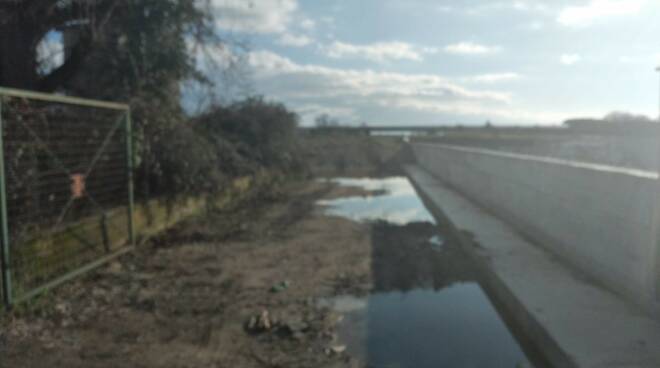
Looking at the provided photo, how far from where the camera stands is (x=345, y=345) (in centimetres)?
432

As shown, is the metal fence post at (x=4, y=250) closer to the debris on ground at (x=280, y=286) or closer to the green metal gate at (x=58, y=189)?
the green metal gate at (x=58, y=189)

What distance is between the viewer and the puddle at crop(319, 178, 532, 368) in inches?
165

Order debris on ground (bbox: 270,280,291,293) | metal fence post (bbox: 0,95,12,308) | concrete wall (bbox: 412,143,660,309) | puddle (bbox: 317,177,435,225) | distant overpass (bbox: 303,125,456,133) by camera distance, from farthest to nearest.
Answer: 1. distant overpass (bbox: 303,125,456,133)
2. puddle (bbox: 317,177,435,225)
3. debris on ground (bbox: 270,280,291,293)
4. metal fence post (bbox: 0,95,12,308)
5. concrete wall (bbox: 412,143,660,309)

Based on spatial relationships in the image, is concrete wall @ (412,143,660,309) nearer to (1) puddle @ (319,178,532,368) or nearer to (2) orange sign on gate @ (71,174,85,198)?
(1) puddle @ (319,178,532,368)

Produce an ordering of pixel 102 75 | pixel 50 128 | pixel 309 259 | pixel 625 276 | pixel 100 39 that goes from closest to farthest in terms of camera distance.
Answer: pixel 625 276 < pixel 50 128 < pixel 309 259 < pixel 100 39 < pixel 102 75

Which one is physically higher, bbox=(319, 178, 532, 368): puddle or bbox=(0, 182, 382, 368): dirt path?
bbox=(0, 182, 382, 368): dirt path

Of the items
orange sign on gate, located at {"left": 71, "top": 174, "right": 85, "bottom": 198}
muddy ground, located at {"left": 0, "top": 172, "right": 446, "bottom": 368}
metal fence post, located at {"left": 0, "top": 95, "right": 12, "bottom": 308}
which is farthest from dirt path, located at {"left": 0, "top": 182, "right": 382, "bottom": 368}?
orange sign on gate, located at {"left": 71, "top": 174, "right": 85, "bottom": 198}

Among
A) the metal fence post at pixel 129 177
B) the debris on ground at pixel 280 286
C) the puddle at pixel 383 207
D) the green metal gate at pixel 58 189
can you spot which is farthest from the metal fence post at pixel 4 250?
the puddle at pixel 383 207

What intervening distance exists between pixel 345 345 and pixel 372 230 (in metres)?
5.56

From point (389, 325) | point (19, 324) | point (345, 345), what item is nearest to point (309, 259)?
point (389, 325)

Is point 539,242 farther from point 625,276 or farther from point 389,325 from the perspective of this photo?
point 389,325

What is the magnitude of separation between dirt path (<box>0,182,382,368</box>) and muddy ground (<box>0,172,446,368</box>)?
11mm

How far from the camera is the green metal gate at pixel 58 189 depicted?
17.2 ft

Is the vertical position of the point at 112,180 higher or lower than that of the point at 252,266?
higher
